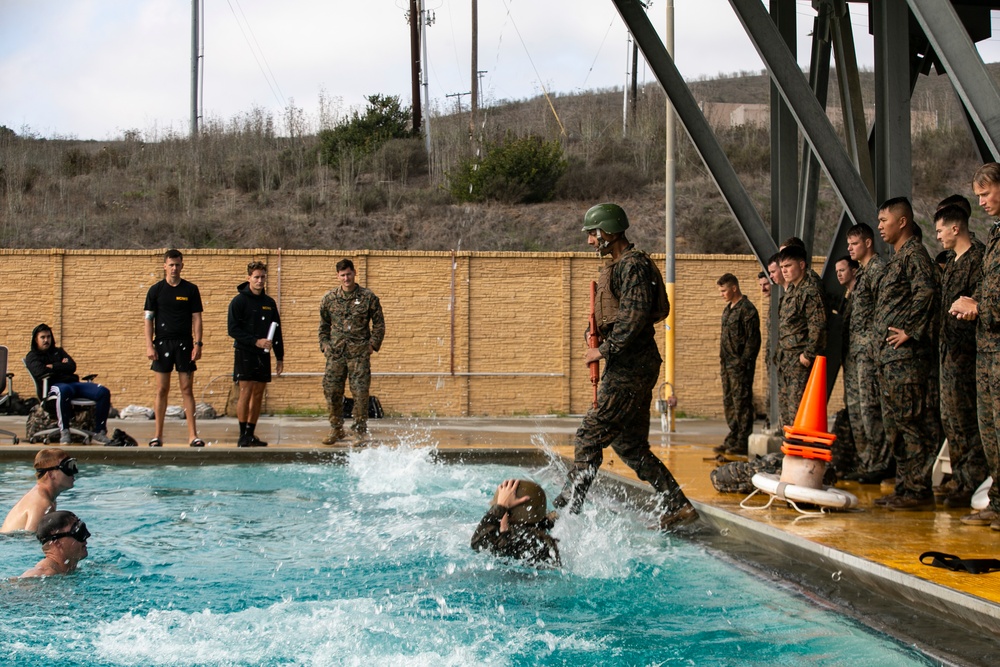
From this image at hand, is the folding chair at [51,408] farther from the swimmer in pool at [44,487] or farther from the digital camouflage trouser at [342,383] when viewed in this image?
the swimmer in pool at [44,487]

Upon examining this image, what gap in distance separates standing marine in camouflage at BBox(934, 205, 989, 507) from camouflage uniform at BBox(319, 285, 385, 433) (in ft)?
22.0

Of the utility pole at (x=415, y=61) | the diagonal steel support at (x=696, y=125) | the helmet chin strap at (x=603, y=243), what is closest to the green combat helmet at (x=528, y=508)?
the helmet chin strap at (x=603, y=243)

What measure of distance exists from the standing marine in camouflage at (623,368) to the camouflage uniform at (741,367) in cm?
409

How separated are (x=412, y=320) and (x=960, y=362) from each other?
12.4 metres

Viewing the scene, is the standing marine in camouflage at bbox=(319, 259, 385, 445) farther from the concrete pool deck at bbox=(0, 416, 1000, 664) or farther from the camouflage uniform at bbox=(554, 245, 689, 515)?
the camouflage uniform at bbox=(554, 245, 689, 515)

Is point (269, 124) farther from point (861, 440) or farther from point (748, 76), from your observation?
point (748, 76)

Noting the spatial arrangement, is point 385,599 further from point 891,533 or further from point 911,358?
point 911,358

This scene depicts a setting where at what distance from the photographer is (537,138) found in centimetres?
2903

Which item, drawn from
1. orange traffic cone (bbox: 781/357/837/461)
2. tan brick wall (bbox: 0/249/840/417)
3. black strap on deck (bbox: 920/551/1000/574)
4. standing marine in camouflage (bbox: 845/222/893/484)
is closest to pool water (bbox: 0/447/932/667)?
black strap on deck (bbox: 920/551/1000/574)

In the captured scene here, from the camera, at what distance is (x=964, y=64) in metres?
5.98

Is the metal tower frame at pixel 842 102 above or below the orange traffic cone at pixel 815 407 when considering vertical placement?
above

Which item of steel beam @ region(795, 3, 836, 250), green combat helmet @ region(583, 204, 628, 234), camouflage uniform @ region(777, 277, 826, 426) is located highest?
steel beam @ region(795, 3, 836, 250)

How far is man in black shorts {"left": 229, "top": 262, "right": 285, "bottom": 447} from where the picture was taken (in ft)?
36.9

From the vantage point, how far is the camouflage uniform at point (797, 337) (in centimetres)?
859
